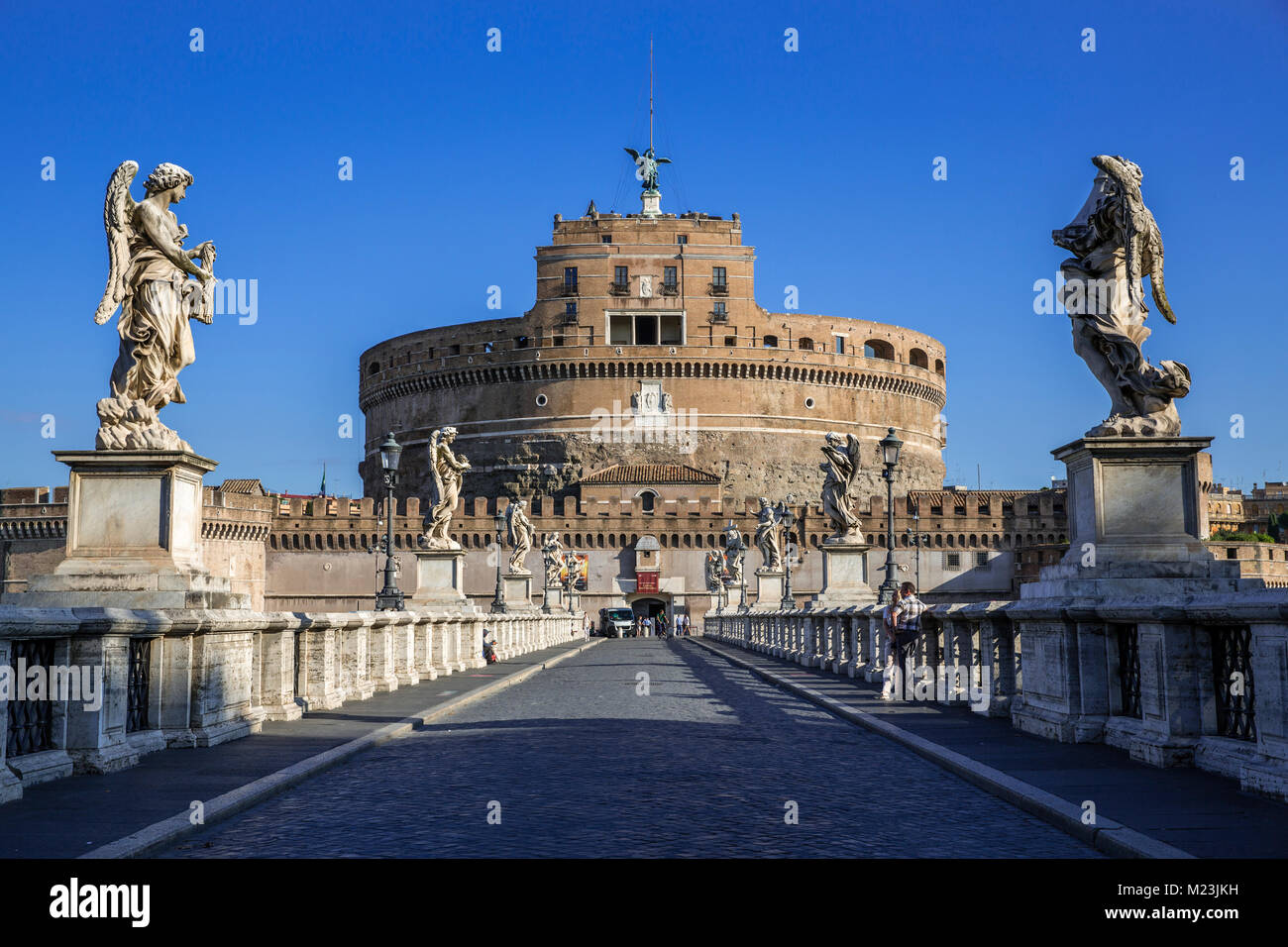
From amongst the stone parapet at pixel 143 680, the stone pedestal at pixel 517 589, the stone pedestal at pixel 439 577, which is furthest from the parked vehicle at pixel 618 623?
the stone parapet at pixel 143 680

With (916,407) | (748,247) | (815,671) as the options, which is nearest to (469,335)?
(748,247)

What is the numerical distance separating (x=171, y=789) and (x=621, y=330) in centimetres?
7637

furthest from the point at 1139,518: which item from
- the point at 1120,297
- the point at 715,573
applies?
the point at 715,573

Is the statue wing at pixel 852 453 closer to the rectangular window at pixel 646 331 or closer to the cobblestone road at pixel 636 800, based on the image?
the cobblestone road at pixel 636 800

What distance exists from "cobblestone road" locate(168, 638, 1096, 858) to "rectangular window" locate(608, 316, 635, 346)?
71632mm

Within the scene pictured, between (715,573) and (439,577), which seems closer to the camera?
(439,577)

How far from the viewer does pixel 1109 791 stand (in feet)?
20.0

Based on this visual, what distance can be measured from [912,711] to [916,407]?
77159mm

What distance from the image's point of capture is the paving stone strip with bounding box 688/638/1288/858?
4883 mm

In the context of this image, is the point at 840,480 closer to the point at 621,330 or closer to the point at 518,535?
the point at 518,535

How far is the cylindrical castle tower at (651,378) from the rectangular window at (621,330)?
0.29 ft

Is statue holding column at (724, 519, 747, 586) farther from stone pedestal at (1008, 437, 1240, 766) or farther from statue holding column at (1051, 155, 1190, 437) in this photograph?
stone pedestal at (1008, 437, 1240, 766)
